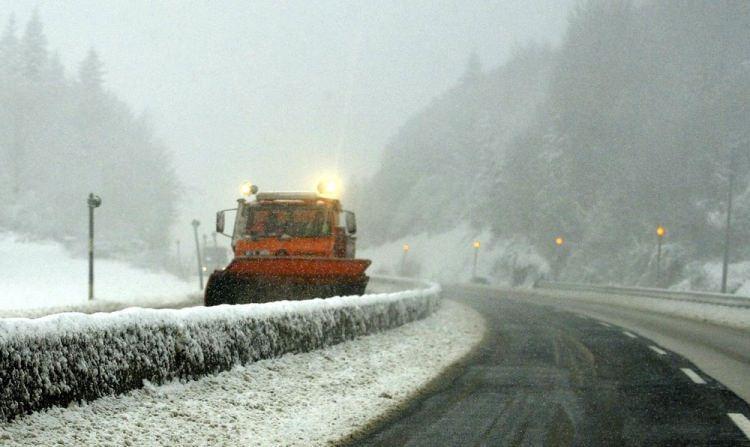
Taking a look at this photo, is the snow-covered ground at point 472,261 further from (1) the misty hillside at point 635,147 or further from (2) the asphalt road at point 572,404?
(2) the asphalt road at point 572,404

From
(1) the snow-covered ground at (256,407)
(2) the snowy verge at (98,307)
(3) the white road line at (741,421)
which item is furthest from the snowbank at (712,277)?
(3) the white road line at (741,421)

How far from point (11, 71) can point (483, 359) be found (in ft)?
234

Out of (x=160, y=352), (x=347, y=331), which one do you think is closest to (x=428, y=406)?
(x=160, y=352)

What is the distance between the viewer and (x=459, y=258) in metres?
87.4

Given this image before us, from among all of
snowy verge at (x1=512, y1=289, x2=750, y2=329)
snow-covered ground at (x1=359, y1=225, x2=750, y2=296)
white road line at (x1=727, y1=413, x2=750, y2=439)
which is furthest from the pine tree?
white road line at (x1=727, y1=413, x2=750, y2=439)

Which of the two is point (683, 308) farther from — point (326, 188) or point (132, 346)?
point (132, 346)

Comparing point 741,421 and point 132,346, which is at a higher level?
point 132,346

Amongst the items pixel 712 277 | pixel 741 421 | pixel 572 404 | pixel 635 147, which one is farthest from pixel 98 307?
pixel 635 147

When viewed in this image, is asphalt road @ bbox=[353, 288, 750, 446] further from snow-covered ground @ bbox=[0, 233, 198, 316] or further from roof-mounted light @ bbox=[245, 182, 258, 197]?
snow-covered ground @ bbox=[0, 233, 198, 316]

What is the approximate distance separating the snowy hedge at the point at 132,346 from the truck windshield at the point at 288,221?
5429 millimetres

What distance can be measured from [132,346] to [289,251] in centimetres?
943

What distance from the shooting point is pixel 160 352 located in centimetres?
712

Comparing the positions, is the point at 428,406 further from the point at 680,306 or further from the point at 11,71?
the point at 11,71

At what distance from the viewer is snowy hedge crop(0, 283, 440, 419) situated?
5430 millimetres
